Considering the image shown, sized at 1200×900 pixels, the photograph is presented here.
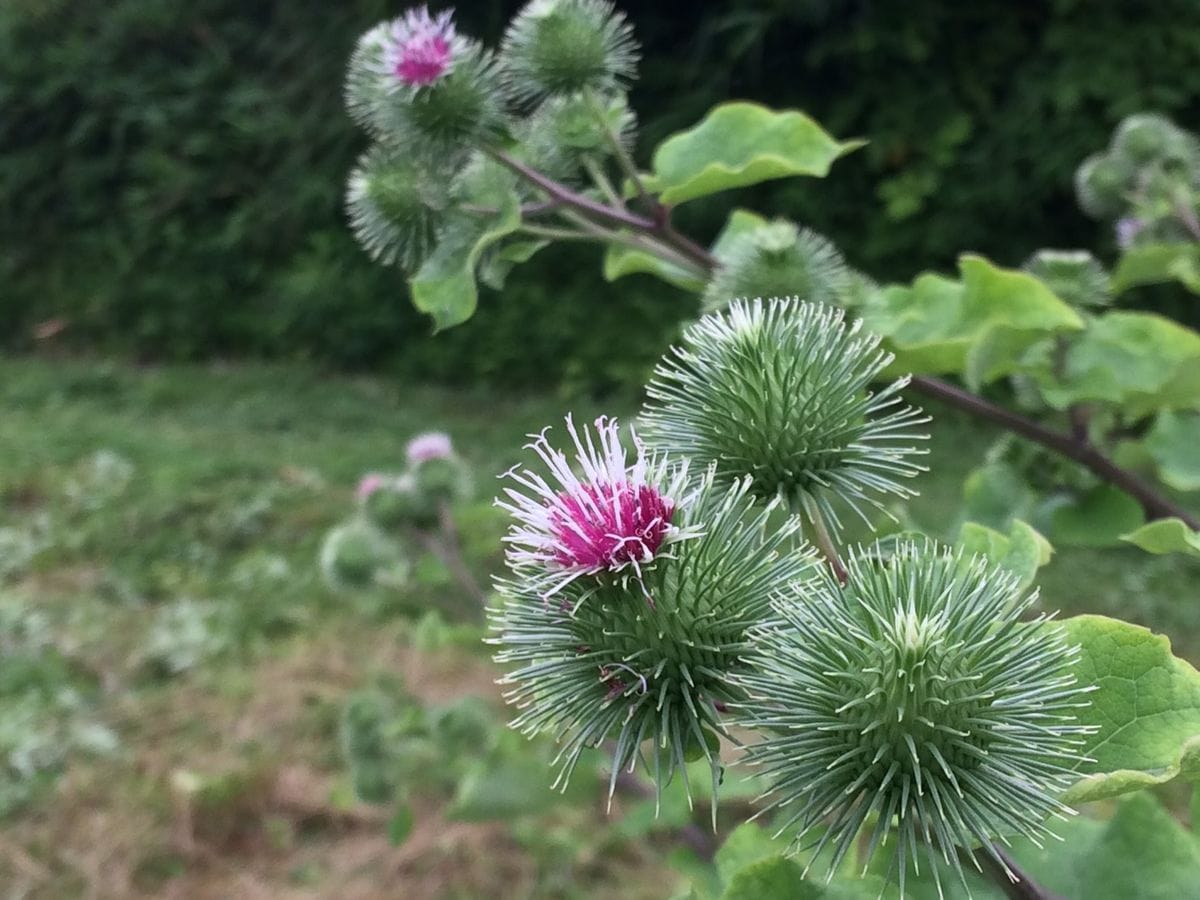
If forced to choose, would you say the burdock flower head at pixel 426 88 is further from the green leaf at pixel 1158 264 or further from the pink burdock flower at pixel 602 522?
the green leaf at pixel 1158 264

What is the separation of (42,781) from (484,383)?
11.8 ft

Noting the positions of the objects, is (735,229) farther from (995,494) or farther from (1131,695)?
(1131,695)

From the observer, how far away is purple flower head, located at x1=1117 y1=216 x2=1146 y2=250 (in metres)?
1.99

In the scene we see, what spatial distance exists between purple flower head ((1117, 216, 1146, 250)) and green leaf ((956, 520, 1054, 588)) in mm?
1385

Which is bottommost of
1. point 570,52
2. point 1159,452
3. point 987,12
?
point 1159,452

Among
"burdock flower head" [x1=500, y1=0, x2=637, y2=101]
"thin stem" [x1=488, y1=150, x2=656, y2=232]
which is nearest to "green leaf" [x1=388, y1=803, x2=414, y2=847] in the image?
"thin stem" [x1=488, y1=150, x2=656, y2=232]

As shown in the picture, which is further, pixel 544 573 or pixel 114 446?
pixel 114 446

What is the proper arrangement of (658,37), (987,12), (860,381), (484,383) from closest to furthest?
(860,381)
(987,12)
(658,37)
(484,383)

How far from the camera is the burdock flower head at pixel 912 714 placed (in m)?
0.61

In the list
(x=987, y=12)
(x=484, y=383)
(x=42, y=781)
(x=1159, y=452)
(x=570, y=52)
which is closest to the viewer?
(x=570, y=52)

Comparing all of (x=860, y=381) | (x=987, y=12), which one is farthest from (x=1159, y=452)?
(x=987, y=12)

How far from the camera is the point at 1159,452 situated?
159 cm

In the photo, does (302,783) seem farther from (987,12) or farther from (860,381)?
(987,12)

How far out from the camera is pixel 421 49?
1281 millimetres
